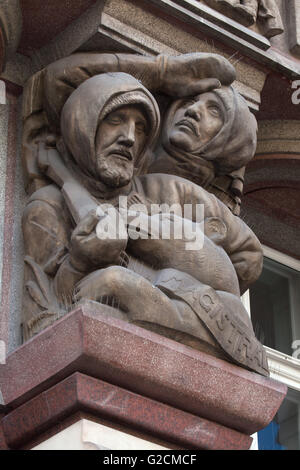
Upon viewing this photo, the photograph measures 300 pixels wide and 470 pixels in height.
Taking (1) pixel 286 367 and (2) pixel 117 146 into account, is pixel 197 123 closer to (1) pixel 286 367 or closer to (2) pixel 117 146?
(2) pixel 117 146

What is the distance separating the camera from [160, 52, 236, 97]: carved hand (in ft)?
11.5

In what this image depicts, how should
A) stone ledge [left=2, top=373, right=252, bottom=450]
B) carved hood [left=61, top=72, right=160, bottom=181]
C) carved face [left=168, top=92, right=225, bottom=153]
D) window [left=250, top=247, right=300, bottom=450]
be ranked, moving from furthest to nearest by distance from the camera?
window [left=250, top=247, right=300, bottom=450], carved face [left=168, top=92, right=225, bottom=153], carved hood [left=61, top=72, right=160, bottom=181], stone ledge [left=2, top=373, right=252, bottom=450]

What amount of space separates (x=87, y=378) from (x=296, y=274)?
83.8 inches

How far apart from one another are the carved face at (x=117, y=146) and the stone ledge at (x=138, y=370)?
52 cm

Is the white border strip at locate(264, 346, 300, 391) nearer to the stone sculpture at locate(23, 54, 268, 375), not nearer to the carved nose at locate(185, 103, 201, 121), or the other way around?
the stone sculpture at locate(23, 54, 268, 375)

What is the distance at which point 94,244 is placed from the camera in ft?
9.75

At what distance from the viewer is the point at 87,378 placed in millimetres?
2822

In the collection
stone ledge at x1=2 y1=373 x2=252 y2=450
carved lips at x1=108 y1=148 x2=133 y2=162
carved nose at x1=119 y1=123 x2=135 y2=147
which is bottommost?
stone ledge at x1=2 y1=373 x2=252 y2=450

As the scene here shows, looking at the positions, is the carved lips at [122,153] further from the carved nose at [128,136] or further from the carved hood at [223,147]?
the carved hood at [223,147]

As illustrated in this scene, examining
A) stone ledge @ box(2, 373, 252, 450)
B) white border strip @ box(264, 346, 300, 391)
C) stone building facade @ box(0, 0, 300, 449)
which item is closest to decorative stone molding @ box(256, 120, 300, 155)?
stone building facade @ box(0, 0, 300, 449)

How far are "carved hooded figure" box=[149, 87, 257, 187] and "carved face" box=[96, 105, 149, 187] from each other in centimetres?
24

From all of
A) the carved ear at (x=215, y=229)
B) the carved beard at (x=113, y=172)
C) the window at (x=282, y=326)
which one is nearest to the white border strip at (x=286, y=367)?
the window at (x=282, y=326)

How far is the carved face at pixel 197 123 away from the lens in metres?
3.50
